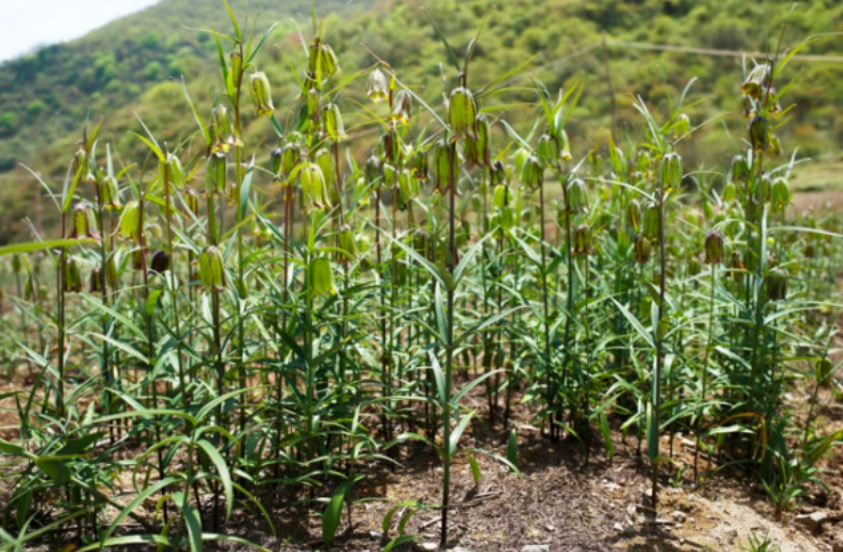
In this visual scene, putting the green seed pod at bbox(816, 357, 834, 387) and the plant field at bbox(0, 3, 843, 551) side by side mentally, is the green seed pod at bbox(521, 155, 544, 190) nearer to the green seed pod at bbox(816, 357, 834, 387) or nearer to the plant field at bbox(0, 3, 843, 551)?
the plant field at bbox(0, 3, 843, 551)

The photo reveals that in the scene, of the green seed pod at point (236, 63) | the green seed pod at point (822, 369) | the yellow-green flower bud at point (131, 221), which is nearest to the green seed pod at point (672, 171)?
the green seed pod at point (822, 369)

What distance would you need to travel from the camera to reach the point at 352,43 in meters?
26.3

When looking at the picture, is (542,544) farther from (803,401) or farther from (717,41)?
(717,41)

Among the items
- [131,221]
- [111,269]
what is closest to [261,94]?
[131,221]

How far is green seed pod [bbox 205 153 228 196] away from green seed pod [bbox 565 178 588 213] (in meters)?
1.00

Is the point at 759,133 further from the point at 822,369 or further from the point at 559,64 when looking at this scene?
the point at 559,64

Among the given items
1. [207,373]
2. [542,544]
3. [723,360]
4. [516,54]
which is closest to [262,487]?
[207,373]

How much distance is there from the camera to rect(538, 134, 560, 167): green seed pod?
1932 mm

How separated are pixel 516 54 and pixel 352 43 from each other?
6.54m

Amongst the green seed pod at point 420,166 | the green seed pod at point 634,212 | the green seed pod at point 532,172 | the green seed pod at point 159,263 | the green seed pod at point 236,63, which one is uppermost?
the green seed pod at point 236,63

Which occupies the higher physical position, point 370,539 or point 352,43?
point 352,43

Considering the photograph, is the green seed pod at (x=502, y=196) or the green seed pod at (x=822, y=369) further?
the green seed pod at (x=502, y=196)

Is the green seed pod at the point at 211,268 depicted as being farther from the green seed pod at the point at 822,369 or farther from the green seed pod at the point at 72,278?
the green seed pod at the point at 822,369

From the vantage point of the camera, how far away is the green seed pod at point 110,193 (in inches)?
71.6
